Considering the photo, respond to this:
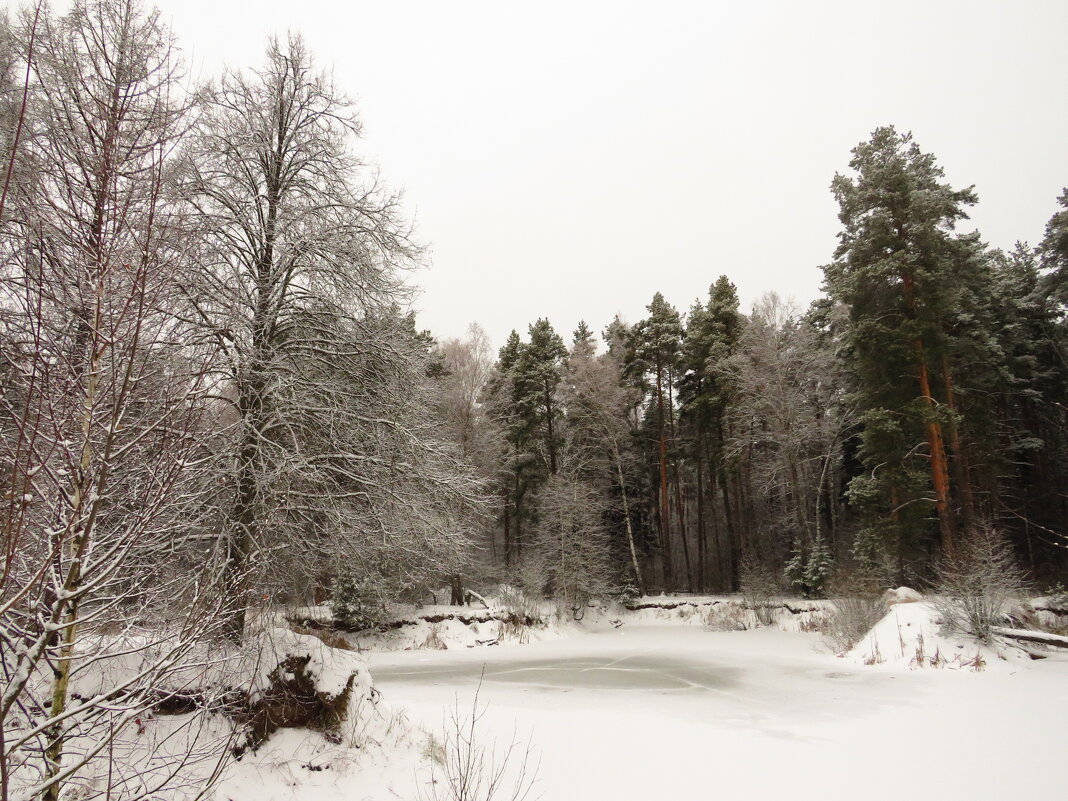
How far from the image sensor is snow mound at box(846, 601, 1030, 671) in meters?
10.2

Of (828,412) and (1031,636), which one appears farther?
(828,412)

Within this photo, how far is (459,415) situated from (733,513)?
1672cm

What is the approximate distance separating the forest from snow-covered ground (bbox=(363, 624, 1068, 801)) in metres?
2.67

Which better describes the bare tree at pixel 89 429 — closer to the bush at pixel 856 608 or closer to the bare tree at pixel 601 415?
the bush at pixel 856 608

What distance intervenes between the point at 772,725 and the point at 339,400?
7.23m

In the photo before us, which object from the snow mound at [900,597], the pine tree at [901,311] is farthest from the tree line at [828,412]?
the snow mound at [900,597]

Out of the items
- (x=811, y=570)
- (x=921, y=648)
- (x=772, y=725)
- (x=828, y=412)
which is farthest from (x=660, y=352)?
(x=772, y=725)

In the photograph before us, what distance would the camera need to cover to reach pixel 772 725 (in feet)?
23.9

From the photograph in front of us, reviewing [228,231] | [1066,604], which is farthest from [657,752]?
[1066,604]

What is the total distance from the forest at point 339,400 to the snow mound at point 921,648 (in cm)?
345

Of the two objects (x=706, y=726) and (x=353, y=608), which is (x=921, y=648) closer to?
(x=706, y=726)

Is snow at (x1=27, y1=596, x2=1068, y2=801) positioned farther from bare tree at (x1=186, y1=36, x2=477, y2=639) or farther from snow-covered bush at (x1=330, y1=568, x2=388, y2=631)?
snow-covered bush at (x1=330, y1=568, x2=388, y2=631)

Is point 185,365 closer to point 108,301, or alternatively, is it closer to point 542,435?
point 108,301

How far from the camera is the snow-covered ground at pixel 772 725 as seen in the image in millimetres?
5469
